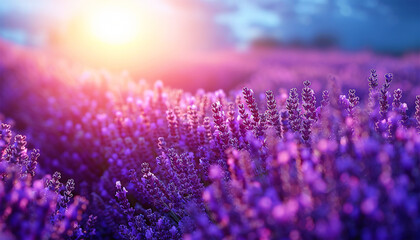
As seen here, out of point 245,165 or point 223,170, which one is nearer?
point 245,165

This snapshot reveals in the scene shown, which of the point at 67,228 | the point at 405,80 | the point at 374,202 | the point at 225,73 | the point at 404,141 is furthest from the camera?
the point at 225,73

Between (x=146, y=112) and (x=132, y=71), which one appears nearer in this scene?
(x=146, y=112)

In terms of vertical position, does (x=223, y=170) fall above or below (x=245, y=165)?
above

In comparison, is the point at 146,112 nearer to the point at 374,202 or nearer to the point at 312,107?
the point at 312,107

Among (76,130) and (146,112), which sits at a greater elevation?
(76,130)

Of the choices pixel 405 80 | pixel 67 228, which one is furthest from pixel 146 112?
pixel 405 80
